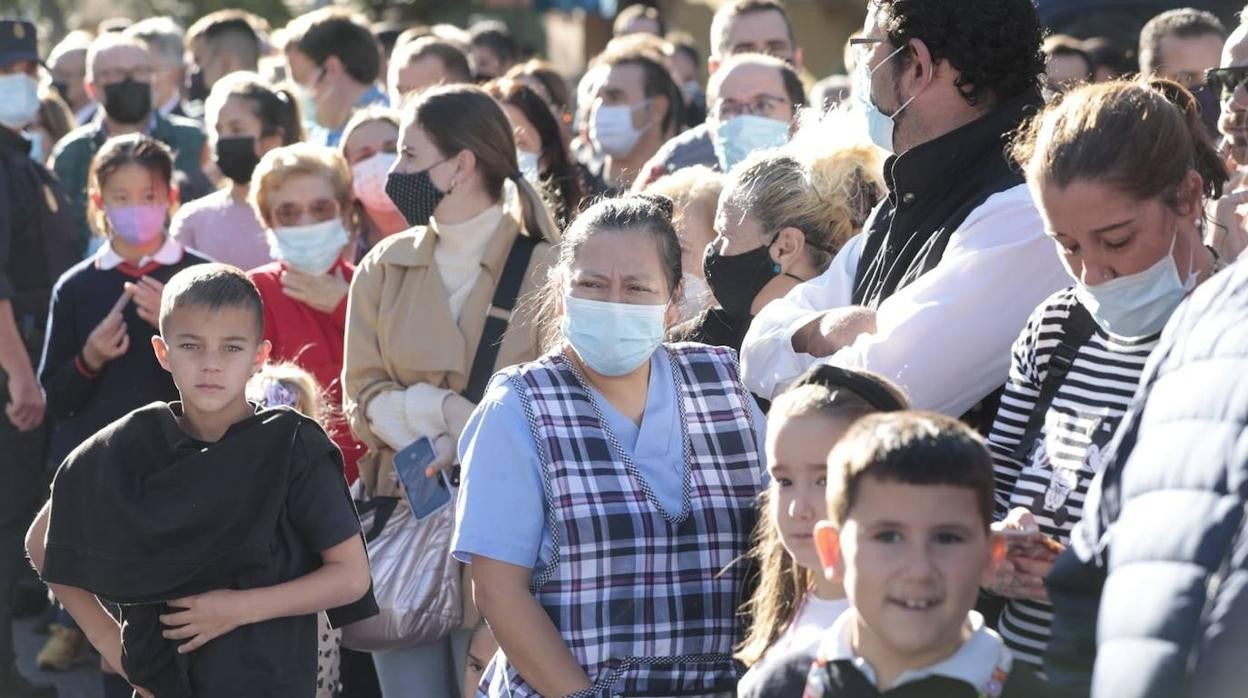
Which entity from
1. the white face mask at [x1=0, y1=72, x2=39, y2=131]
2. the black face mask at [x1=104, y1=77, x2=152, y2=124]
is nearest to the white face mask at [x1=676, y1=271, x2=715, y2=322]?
the white face mask at [x1=0, y1=72, x2=39, y2=131]

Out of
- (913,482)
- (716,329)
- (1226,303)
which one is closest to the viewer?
(1226,303)

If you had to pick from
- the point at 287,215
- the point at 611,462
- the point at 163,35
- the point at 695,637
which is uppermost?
the point at 163,35

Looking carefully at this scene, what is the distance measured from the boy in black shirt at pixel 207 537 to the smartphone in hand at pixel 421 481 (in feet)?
2.97

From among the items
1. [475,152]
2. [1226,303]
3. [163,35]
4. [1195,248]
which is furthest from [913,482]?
[163,35]

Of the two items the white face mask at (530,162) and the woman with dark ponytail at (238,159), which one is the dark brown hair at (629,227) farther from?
the woman with dark ponytail at (238,159)

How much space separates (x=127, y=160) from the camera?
6.38 metres

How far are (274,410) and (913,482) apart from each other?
197cm

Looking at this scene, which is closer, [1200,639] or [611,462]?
[1200,639]

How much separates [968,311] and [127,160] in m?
3.94

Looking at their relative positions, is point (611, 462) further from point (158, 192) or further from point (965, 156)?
point (158, 192)

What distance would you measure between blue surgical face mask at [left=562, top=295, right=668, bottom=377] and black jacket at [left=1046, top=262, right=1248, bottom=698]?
139 centimetres

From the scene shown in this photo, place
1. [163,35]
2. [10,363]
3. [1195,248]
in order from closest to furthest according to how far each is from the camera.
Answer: [1195,248] < [10,363] < [163,35]

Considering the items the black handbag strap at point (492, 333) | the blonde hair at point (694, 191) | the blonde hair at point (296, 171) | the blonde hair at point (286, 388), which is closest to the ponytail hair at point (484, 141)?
the black handbag strap at point (492, 333)

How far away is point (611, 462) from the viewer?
11.7 feet
